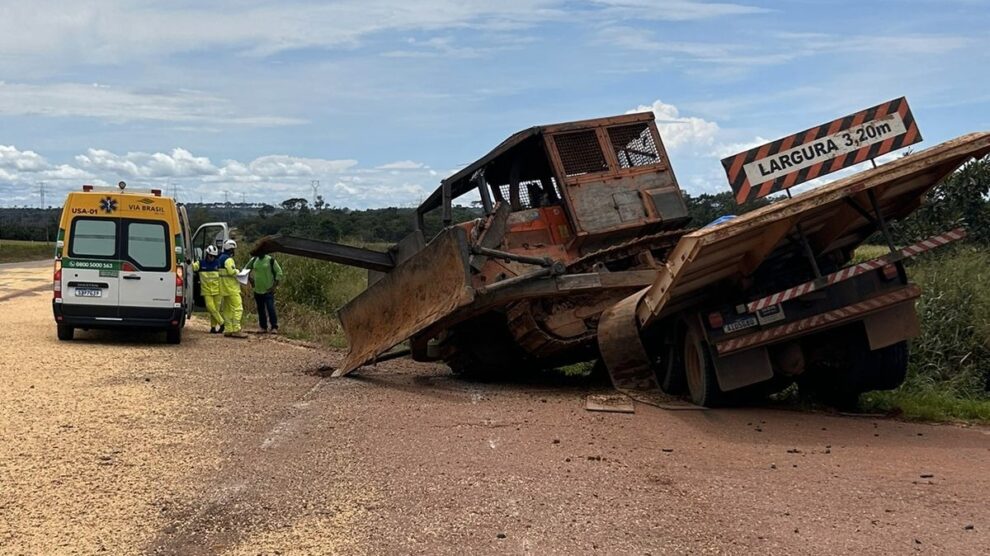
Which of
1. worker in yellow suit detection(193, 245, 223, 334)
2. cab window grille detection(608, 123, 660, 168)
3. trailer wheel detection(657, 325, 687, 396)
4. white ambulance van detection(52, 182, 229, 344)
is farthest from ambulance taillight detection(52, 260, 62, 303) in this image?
trailer wheel detection(657, 325, 687, 396)

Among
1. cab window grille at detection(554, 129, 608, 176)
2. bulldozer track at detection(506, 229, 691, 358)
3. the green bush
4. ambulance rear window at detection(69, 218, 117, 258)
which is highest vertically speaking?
ambulance rear window at detection(69, 218, 117, 258)

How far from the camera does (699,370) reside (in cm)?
820

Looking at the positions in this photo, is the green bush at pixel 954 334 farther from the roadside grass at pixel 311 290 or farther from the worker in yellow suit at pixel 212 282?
the roadside grass at pixel 311 290

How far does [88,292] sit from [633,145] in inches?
317

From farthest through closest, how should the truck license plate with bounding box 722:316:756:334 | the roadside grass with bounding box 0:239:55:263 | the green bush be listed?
the roadside grass with bounding box 0:239:55:263, the green bush, the truck license plate with bounding box 722:316:756:334

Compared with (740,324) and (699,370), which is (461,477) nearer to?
(740,324)

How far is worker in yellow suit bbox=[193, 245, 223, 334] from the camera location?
53.6 feet

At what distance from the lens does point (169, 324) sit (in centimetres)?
1416

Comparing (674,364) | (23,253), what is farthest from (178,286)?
(23,253)

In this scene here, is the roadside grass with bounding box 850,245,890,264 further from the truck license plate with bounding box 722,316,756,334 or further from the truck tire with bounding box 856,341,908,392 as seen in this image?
the truck license plate with bounding box 722,316,756,334

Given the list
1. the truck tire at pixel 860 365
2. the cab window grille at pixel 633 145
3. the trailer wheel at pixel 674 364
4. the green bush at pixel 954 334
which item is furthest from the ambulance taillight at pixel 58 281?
the green bush at pixel 954 334

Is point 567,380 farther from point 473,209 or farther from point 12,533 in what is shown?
point 12,533

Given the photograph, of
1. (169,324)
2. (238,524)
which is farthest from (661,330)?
(169,324)

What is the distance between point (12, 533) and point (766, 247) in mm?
5144
